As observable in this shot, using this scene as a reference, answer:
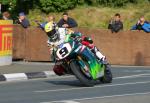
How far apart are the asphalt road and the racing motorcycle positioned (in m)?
0.27

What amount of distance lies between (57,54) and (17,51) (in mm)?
8040

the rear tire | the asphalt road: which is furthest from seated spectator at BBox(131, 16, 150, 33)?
the rear tire

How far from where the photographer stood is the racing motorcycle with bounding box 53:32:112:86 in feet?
49.0

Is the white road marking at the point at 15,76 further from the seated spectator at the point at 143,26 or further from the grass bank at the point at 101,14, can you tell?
the grass bank at the point at 101,14

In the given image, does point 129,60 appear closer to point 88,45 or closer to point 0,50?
point 0,50

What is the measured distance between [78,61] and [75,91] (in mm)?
802

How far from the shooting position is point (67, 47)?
14914 mm

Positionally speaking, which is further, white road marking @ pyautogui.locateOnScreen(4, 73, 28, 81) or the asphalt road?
white road marking @ pyautogui.locateOnScreen(4, 73, 28, 81)

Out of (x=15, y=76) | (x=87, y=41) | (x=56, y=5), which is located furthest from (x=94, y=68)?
(x=56, y=5)

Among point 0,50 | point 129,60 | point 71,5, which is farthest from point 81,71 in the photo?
point 71,5

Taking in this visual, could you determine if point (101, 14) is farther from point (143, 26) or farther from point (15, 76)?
point (15, 76)

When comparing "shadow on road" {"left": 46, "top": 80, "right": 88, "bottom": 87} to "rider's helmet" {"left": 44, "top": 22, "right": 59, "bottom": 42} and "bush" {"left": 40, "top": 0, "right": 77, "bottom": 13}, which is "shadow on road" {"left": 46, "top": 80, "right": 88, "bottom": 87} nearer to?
"rider's helmet" {"left": 44, "top": 22, "right": 59, "bottom": 42}

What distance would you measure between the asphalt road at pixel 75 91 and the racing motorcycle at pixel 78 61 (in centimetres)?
27

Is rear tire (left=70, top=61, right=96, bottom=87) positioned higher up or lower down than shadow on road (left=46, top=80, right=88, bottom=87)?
higher up
